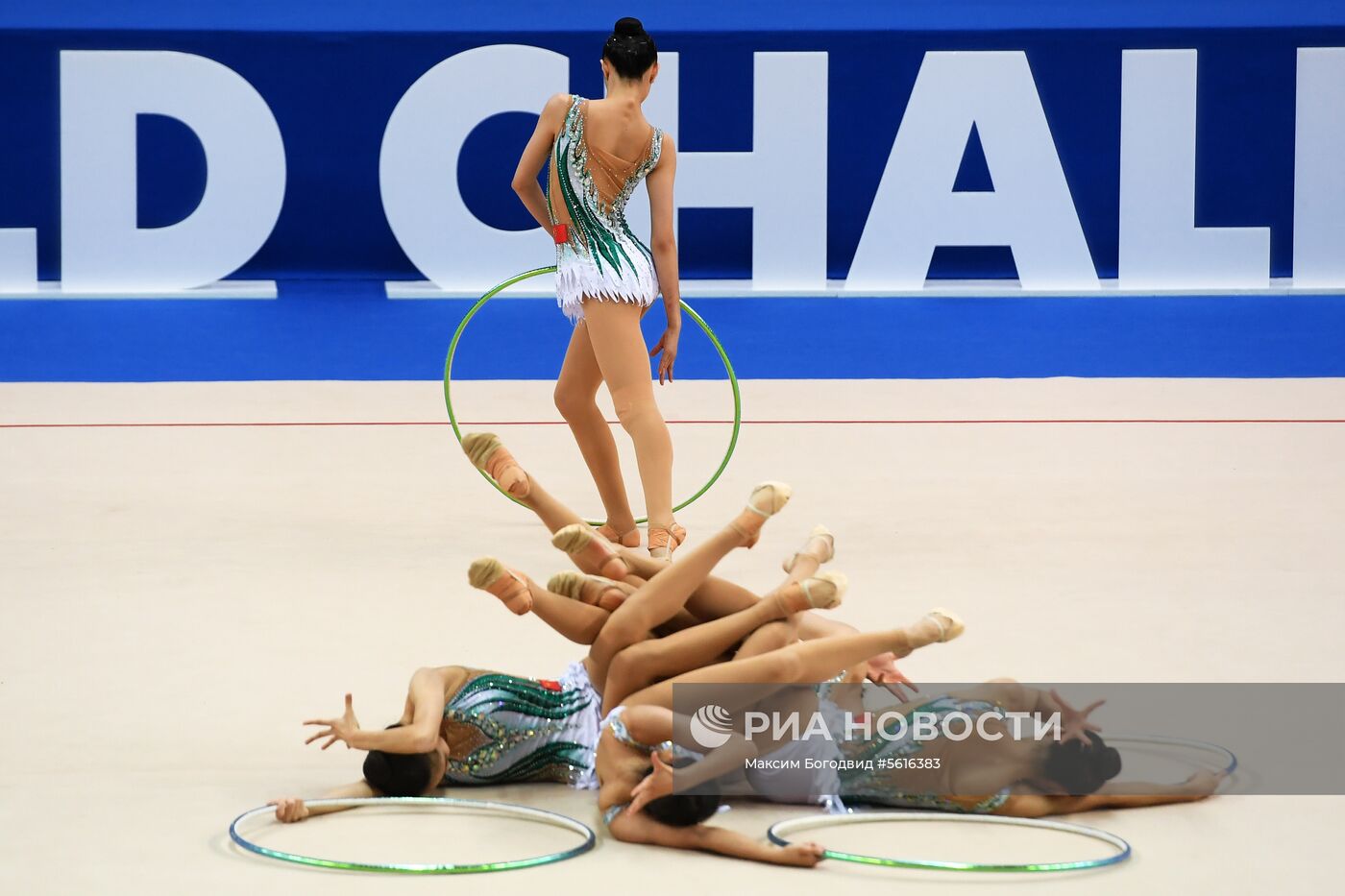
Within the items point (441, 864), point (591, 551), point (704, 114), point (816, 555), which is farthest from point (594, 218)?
point (704, 114)

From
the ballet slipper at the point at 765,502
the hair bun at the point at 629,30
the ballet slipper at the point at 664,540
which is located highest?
the hair bun at the point at 629,30

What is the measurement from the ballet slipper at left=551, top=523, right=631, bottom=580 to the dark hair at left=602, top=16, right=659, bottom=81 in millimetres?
1817

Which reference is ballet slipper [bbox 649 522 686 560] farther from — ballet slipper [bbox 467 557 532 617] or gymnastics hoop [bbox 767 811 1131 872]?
gymnastics hoop [bbox 767 811 1131 872]

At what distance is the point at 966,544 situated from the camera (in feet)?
16.4

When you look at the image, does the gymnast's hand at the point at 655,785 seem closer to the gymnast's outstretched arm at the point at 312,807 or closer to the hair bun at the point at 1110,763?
the gymnast's outstretched arm at the point at 312,807

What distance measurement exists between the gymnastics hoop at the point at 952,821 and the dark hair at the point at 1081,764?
0.29ft

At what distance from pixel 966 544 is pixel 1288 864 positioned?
228 cm

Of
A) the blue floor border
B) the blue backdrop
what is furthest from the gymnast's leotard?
the blue backdrop

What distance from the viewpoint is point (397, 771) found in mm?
3016

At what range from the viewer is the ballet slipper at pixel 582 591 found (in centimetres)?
318

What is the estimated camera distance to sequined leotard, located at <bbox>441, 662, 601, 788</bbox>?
308 cm

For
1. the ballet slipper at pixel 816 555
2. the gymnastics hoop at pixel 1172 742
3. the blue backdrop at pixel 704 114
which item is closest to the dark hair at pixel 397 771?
the ballet slipper at pixel 816 555

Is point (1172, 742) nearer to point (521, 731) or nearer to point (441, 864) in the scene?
point (521, 731)

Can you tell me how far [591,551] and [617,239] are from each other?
1.85m
